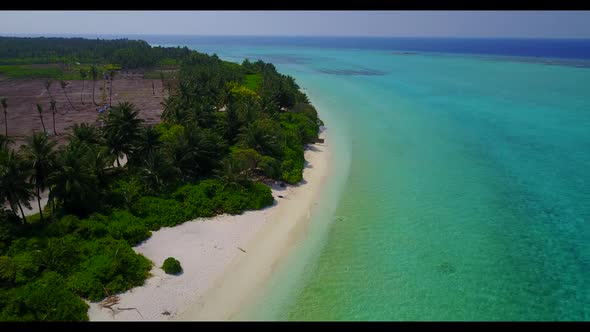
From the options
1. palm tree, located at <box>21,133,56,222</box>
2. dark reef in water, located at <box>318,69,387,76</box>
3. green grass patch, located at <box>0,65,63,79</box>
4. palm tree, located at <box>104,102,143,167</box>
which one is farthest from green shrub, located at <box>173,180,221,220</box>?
green grass patch, located at <box>0,65,63,79</box>

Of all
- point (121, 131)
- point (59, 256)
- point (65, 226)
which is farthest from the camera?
point (121, 131)

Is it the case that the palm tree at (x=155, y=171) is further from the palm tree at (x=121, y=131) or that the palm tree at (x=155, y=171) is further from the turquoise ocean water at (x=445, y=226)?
the turquoise ocean water at (x=445, y=226)

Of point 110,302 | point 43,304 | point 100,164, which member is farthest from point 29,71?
point 110,302

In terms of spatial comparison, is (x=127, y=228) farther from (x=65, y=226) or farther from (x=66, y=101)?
(x=66, y=101)

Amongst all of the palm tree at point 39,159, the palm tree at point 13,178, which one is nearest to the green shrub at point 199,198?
the palm tree at point 39,159
